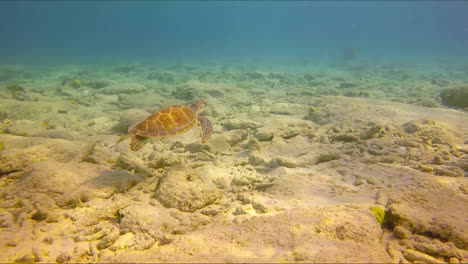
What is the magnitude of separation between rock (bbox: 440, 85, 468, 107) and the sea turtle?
8.32m

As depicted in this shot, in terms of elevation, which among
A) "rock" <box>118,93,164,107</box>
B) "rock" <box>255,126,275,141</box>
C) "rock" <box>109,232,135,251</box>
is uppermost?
"rock" <box>118,93,164,107</box>

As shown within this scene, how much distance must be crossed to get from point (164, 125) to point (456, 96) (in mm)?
9258

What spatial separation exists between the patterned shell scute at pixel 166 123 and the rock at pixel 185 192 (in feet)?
2.96

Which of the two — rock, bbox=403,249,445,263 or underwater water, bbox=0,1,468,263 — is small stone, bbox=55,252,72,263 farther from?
rock, bbox=403,249,445,263

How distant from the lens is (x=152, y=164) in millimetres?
3748

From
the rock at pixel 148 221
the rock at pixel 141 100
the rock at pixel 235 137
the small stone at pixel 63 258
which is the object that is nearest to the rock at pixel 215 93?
the rock at pixel 141 100

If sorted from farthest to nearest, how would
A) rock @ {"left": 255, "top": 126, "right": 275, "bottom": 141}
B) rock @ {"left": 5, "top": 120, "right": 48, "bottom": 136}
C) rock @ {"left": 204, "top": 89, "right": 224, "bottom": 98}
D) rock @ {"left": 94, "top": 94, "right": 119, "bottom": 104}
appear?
1. rock @ {"left": 204, "top": 89, "right": 224, "bottom": 98}
2. rock @ {"left": 94, "top": 94, "right": 119, "bottom": 104}
3. rock @ {"left": 5, "top": 120, "right": 48, "bottom": 136}
4. rock @ {"left": 255, "top": 126, "right": 275, "bottom": 141}

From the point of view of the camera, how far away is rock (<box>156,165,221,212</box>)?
271 centimetres

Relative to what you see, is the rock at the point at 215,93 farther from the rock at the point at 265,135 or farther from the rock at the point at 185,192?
the rock at the point at 185,192

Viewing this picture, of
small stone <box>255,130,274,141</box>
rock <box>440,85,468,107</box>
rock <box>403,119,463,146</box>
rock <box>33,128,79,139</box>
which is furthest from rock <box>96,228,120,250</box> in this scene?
rock <box>440,85,468,107</box>

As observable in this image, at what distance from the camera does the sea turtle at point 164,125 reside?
11.9 feet

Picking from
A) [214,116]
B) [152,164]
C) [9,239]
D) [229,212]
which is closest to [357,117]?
[214,116]

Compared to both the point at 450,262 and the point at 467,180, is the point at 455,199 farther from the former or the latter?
the point at 450,262

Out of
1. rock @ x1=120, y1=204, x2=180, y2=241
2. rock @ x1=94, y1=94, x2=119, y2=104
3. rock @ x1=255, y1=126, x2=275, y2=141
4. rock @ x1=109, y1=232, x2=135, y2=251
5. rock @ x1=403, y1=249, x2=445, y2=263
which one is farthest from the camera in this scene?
rock @ x1=94, y1=94, x2=119, y2=104
